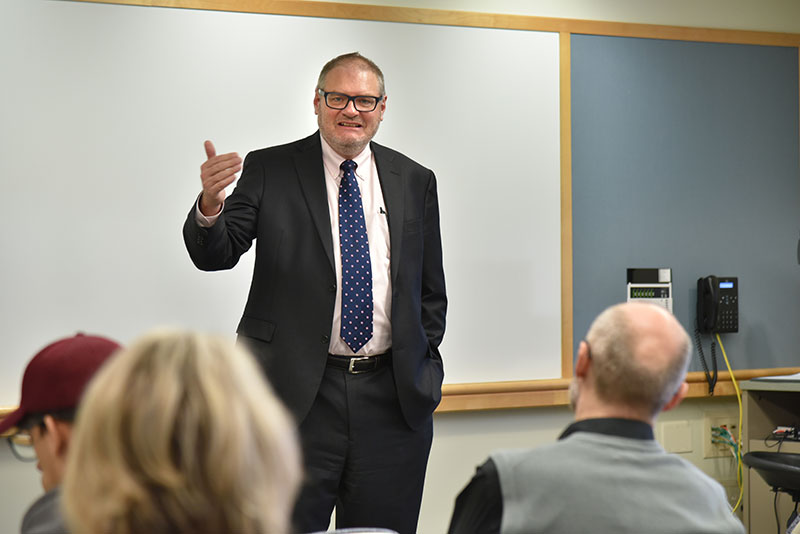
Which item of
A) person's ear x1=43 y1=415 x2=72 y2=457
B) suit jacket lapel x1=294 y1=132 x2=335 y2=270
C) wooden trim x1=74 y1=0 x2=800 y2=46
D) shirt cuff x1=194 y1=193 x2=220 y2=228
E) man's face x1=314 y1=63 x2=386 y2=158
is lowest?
person's ear x1=43 y1=415 x2=72 y2=457

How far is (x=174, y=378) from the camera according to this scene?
2.76 feet

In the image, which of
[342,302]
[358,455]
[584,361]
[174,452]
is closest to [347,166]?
[342,302]

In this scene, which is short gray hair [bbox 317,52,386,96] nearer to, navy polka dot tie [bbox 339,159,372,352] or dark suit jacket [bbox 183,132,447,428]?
dark suit jacket [bbox 183,132,447,428]

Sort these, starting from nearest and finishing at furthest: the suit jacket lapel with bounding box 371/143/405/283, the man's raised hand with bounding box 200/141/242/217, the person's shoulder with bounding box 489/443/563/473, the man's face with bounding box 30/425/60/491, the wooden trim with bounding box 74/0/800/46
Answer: the man's face with bounding box 30/425/60/491 < the person's shoulder with bounding box 489/443/563/473 < the man's raised hand with bounding box 200/141/242/217 < the suit jacket lapel with bounding box 371/143/405/283 < the wooden trim with bounding box 74/0/800/46

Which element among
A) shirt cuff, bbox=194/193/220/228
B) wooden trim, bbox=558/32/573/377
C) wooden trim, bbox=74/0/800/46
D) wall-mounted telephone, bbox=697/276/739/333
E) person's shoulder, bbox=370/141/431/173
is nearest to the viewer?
shirt cuff, bbox=194/193/220/228

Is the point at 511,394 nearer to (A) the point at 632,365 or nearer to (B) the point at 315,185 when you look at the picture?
(B) the point at 315,185

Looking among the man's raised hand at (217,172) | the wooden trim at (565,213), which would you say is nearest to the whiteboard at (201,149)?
the wooden trim at (565,213)

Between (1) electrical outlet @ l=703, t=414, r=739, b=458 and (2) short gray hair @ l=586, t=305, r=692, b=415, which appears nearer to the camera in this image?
(2) short gray hair @ l=586, t=305, r=692, b=415

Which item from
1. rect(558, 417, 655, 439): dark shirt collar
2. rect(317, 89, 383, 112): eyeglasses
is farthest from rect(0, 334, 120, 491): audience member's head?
rect(317, 89, 383, 112): eyeglasses

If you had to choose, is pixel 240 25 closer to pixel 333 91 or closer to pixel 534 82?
pixel 333 91

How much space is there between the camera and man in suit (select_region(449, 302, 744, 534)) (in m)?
1.47

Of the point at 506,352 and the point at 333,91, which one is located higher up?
the point at 333,91

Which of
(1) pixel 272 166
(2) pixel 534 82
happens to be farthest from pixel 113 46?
(2) pixel 534 82

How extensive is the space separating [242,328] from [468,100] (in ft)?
5.45
